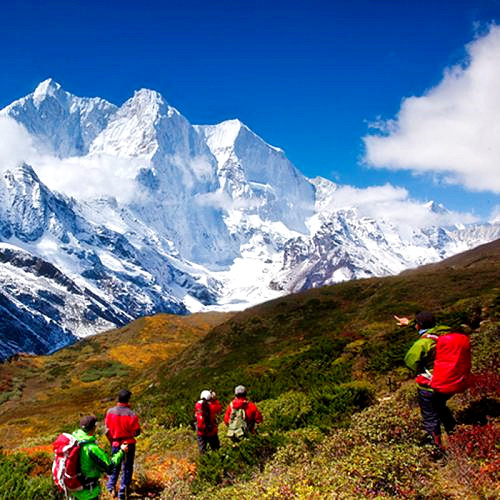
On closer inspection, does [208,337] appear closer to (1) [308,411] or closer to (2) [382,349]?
(2) [382,349]

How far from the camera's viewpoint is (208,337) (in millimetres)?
51219

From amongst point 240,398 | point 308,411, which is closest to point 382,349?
point 308,411

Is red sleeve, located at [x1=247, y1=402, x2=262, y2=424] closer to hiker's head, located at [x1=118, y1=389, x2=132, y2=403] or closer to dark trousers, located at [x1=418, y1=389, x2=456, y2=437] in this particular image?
hiker's head, located at [x1=118, y1=389, x2=132, y2=403]

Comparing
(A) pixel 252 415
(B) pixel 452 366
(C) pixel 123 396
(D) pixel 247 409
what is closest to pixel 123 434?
(C) pixel 123 396

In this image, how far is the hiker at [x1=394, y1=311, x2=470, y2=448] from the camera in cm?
928

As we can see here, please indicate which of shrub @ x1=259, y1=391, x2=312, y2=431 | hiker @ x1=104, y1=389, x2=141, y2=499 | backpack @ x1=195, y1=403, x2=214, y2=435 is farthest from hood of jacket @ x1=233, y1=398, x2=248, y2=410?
hiker @ x1=104, y1=389, x2=141, y2=499

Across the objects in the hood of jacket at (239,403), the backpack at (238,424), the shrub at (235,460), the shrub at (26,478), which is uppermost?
the hood of jacket at (239,403)

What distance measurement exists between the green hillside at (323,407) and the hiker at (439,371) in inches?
21.1

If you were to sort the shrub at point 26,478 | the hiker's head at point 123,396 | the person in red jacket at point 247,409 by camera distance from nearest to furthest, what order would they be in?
the shrub at point 26,478
the hiker's head at point 123,396
the person in red jacket at point 247,409

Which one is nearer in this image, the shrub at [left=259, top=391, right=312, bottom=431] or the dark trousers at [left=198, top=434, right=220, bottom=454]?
the dark trousers at [left=198, top=434, right=220, bottom=454]

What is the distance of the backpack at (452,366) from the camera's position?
926cm

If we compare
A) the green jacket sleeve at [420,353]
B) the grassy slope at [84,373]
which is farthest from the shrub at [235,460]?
the grassy slope at [84,373]

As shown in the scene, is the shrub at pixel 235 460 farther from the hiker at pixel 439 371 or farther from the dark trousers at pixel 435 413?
the hiker at pixel 439 371

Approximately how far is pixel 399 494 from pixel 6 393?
62583mm
